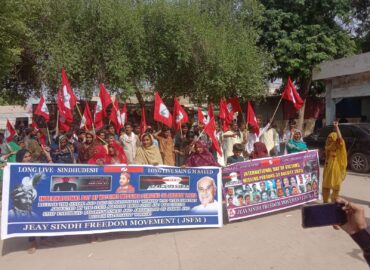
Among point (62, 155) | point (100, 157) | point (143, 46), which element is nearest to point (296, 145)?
point (100, 157)

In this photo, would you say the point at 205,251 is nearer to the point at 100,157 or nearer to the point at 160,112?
the point at 100,157

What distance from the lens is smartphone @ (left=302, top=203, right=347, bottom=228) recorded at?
1634 millimetres

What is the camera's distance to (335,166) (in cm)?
704

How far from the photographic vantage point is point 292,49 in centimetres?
1811

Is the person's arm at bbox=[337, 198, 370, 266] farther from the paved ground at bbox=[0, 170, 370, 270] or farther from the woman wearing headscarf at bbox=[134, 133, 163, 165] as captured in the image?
the woman wearing headscarf at bbox=[134, 133, 163, 165]

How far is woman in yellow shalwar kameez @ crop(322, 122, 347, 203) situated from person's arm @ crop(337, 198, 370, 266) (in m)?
5.50

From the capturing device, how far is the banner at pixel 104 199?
207 inches

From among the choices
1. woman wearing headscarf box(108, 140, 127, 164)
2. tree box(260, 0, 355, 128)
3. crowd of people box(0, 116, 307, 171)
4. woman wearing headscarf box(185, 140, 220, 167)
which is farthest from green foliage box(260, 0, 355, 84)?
woman wearing headscarf box(108, 140, 127, 164)

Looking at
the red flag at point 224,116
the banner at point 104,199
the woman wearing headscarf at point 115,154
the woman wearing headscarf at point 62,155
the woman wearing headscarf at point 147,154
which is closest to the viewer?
the banner at point 104,199

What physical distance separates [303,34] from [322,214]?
59.4 feet

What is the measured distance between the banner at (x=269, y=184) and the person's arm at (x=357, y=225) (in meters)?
4.69

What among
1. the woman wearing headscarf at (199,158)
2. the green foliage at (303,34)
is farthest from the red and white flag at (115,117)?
the green foliage at (303,34)

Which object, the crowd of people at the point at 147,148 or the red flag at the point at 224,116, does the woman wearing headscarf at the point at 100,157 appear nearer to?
the crowd of people at the point at 147,148

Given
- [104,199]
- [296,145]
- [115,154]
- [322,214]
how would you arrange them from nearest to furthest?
[322,214] < [104,199] < [115,154] < [296,145]
